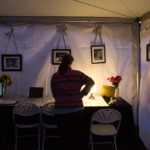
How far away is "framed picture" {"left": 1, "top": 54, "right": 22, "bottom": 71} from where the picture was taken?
135 inches

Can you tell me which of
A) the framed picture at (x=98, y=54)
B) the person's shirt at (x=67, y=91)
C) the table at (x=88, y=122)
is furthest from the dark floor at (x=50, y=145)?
the framed picture at (x=98, y=54)

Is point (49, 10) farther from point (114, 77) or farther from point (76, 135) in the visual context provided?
point (76, 135)

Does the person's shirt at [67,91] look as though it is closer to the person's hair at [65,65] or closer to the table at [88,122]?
the person's hair at [65,65]

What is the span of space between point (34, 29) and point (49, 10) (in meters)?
0.63

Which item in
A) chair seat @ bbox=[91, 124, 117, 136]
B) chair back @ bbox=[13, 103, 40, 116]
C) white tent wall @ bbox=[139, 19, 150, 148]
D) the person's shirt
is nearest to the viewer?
the person's shirt

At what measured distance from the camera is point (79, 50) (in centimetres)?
345

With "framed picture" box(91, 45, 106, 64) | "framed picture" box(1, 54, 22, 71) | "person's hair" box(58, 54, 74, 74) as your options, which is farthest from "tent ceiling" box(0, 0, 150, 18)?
"person's hair" box(58, 54, 74, 74)

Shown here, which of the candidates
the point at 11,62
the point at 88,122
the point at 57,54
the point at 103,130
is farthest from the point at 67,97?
the point at 11,62

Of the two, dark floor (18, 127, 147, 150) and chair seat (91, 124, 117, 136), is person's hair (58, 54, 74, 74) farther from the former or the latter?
dark floor (18, 127, 147, 150)

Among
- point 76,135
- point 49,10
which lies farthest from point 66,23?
point 76,135

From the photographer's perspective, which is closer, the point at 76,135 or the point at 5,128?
the point at 76,135

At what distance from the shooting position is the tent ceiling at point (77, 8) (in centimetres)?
259

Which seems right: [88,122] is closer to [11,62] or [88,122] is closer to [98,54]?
[98,54]

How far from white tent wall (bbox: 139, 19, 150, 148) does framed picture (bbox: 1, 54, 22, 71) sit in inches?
92.6
